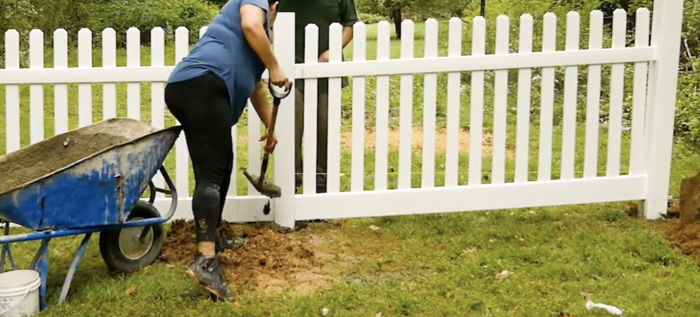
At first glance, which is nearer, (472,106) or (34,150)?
(34,150)

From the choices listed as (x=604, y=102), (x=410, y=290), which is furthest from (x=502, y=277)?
(x=604, y=102)

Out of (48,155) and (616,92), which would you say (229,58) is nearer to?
(48,155)

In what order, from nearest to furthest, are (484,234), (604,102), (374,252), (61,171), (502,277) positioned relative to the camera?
(61,171) → (502,277) → (374,252) → (484,234) → (604,102)

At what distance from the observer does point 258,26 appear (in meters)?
3.63

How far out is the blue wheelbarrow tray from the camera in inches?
129

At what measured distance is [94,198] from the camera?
3459mm

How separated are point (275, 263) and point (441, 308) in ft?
3.30

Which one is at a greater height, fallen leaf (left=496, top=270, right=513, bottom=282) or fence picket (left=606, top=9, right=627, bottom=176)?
fence picket (left=606, top=9, right=627, bottom=176)

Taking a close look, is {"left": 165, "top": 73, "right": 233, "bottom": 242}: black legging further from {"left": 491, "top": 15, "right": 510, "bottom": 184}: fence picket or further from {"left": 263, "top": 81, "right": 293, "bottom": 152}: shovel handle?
{"left": 491, "top": 15, "right": 510, "bottom": 184}: fence picket

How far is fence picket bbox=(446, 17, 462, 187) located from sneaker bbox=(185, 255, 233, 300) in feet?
5.88

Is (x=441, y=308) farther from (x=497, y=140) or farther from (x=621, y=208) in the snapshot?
(x=621, y=208)

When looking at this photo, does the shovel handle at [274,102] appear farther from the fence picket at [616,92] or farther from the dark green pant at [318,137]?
the fence picket at [616,92]

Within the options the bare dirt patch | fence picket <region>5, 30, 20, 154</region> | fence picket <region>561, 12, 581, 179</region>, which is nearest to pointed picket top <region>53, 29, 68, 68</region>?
fence picket <region>5, 30, 20, 154</region>

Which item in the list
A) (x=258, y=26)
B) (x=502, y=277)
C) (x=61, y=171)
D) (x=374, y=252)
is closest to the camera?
(x=61, y=171)
